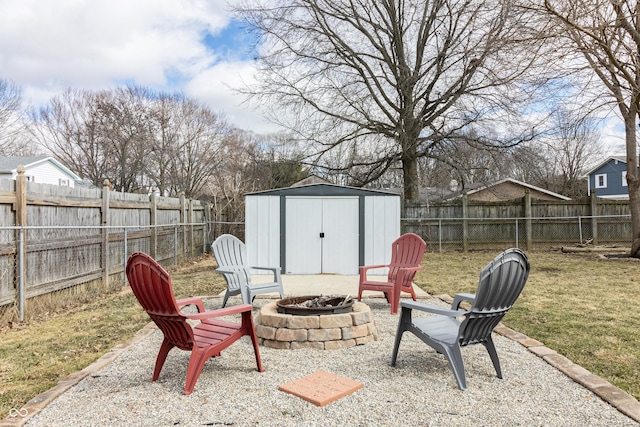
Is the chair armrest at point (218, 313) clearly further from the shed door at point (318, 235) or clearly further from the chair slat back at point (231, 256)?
the shed door at point (318, 235)

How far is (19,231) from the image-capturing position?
539 centimetres

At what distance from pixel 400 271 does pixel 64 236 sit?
16.2 feet

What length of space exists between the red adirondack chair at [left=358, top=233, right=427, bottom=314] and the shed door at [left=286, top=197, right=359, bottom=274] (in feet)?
8.89

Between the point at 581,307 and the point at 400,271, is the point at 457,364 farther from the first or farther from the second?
the point at 581,307

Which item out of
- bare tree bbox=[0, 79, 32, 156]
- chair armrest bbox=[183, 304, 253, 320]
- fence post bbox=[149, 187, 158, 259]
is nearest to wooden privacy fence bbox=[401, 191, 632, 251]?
fence post bbox=[149, 187, 158, 259]

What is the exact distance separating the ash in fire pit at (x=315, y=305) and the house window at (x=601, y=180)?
1239 inches

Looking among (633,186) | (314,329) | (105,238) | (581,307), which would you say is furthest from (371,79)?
(314,329)

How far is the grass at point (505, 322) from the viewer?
11.4 feet

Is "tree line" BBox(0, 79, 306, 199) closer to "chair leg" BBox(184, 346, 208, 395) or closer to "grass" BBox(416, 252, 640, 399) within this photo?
"grass" BBox(416, 252, 640, 399)

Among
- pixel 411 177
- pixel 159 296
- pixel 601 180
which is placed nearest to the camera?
pixel 159 296

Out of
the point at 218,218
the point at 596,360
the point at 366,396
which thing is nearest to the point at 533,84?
the point at 596,360

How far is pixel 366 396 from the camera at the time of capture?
2.91m

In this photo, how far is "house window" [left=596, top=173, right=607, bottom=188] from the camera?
29.5 meters

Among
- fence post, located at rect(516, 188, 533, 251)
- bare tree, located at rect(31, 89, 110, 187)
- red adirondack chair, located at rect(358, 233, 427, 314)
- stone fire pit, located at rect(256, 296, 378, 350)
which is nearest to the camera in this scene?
stone fire pit, located at rect(256, 296, 378, 350)
